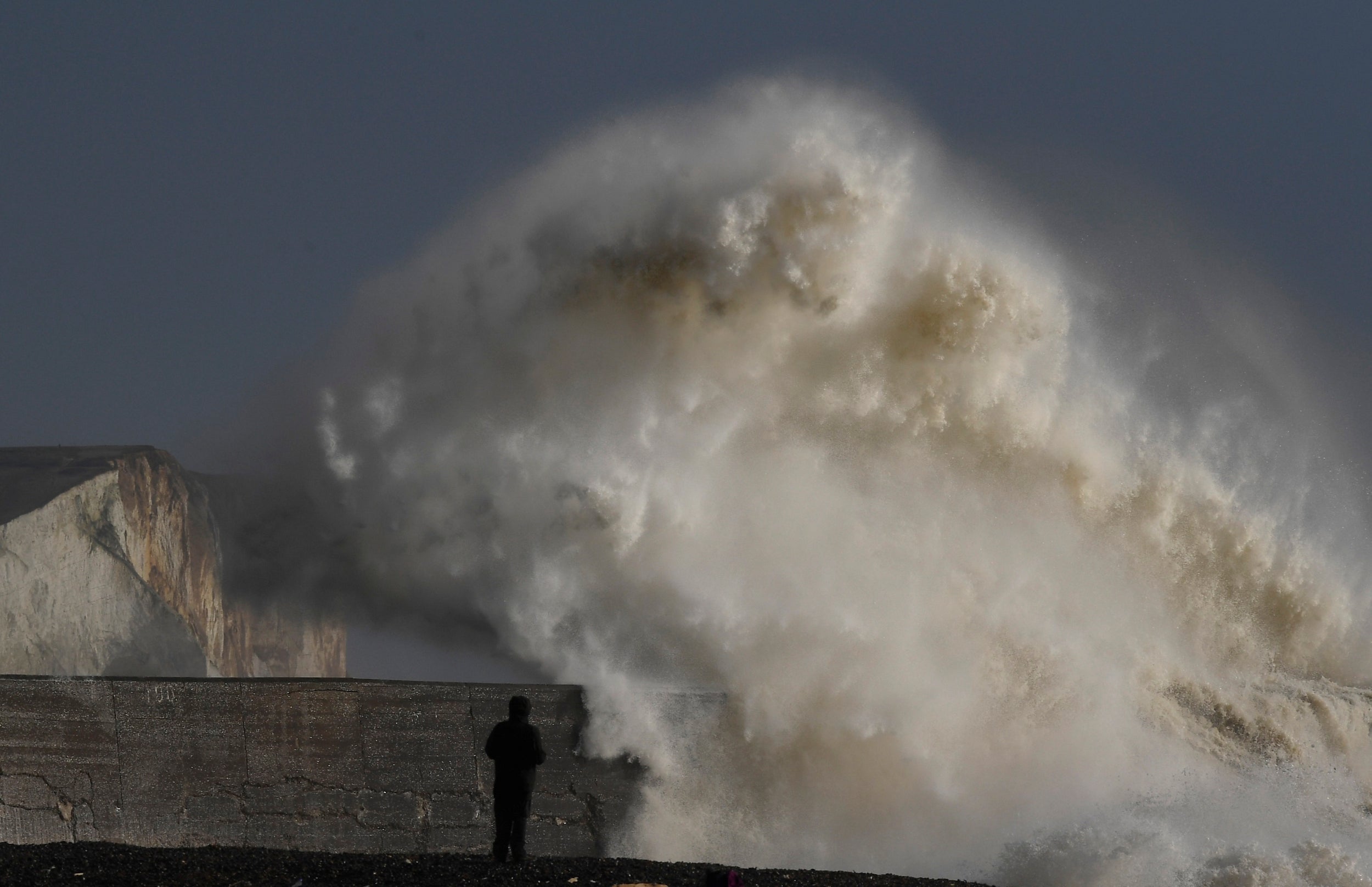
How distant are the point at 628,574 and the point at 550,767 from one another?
279 centimetres

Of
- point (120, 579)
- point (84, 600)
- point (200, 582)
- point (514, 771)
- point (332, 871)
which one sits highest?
point (200, 582)

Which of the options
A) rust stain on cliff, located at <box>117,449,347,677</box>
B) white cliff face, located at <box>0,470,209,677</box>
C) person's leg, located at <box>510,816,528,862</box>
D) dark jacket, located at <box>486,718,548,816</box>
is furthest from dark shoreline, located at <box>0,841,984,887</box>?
rust stain on cliff, located at <box>117,449,347,677</box>

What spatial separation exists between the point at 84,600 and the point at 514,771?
8281 mm

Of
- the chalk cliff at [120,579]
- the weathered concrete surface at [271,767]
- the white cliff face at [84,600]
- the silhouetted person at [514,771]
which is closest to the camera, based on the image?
the silhouetted person at [514,771]

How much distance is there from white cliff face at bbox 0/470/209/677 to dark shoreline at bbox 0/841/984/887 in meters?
6.01

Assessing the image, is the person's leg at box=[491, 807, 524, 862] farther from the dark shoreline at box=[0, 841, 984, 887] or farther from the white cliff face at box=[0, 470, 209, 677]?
the white cliff face at box=[0, 470, 209, 677]

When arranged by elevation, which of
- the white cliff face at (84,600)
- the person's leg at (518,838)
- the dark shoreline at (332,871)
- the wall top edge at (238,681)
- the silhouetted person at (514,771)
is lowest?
the dark shoreline at (332,871)

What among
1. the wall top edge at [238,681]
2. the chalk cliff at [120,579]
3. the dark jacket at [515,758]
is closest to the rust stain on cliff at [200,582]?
the chalk cliff at [120,579]

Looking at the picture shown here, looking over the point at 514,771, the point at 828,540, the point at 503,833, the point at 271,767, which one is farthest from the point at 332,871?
the point at 828,540

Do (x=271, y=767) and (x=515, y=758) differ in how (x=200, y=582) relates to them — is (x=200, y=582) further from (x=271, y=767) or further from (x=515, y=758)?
(x=515, y=758)

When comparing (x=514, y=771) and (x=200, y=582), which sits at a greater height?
(x=200, y=582)

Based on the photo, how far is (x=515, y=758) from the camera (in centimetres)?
640

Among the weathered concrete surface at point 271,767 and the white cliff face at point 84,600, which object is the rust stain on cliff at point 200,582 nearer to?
the white cliff face at point 84,600

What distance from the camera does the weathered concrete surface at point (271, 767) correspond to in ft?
24.9
